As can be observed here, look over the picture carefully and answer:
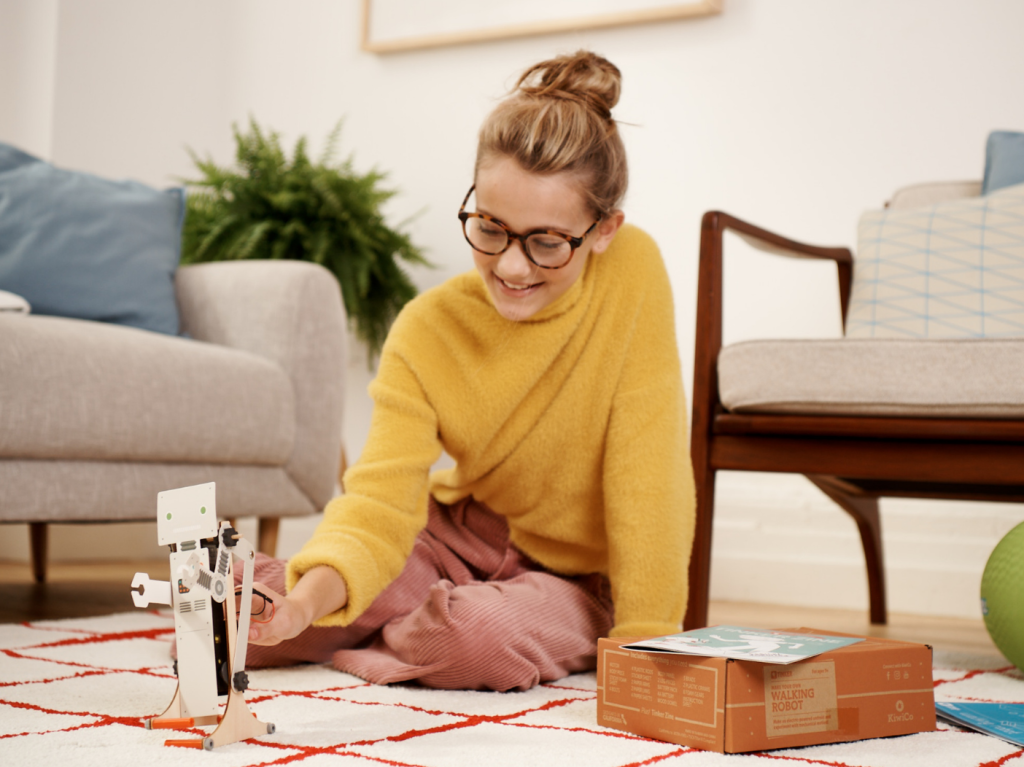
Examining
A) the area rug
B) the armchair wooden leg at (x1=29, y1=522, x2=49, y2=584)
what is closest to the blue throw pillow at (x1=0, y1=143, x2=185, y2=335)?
the armchair wooden leg at (x1=29, y1=522, x2=49, y2=584)

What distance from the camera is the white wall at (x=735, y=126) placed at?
6.87 ft

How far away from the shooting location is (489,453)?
1.20 meters

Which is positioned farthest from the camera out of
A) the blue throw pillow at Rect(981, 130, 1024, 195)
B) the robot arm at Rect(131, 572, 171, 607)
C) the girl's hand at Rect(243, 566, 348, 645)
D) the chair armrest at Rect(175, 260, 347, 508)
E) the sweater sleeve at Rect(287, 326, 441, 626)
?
the chair armrest at Rect(175, 260, 347, 508)

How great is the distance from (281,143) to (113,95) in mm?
478

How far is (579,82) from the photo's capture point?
114 cm

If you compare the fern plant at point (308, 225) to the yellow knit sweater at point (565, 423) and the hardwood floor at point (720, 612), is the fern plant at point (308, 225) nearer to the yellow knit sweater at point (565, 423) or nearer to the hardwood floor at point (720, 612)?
the hardwood floor at point (720, 612)

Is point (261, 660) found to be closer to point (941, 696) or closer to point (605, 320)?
point (605, 320)

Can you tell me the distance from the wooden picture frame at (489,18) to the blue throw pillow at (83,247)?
103 cm

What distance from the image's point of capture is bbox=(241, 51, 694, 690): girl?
103 cm

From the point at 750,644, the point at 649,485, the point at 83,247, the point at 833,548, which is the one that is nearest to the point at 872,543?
the point at 833,548

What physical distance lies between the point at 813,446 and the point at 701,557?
8.5 inches

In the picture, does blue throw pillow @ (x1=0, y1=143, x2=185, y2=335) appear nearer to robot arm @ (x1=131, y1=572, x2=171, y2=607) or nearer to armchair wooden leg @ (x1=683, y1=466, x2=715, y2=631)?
armchair wooden leg @ (x1=683, y1=466, x2=715, y2=631)

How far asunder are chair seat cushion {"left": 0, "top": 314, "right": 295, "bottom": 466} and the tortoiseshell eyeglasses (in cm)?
71

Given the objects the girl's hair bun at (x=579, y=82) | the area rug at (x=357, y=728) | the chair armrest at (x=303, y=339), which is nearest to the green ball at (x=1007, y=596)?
the area rug at (x=357, y=728)
